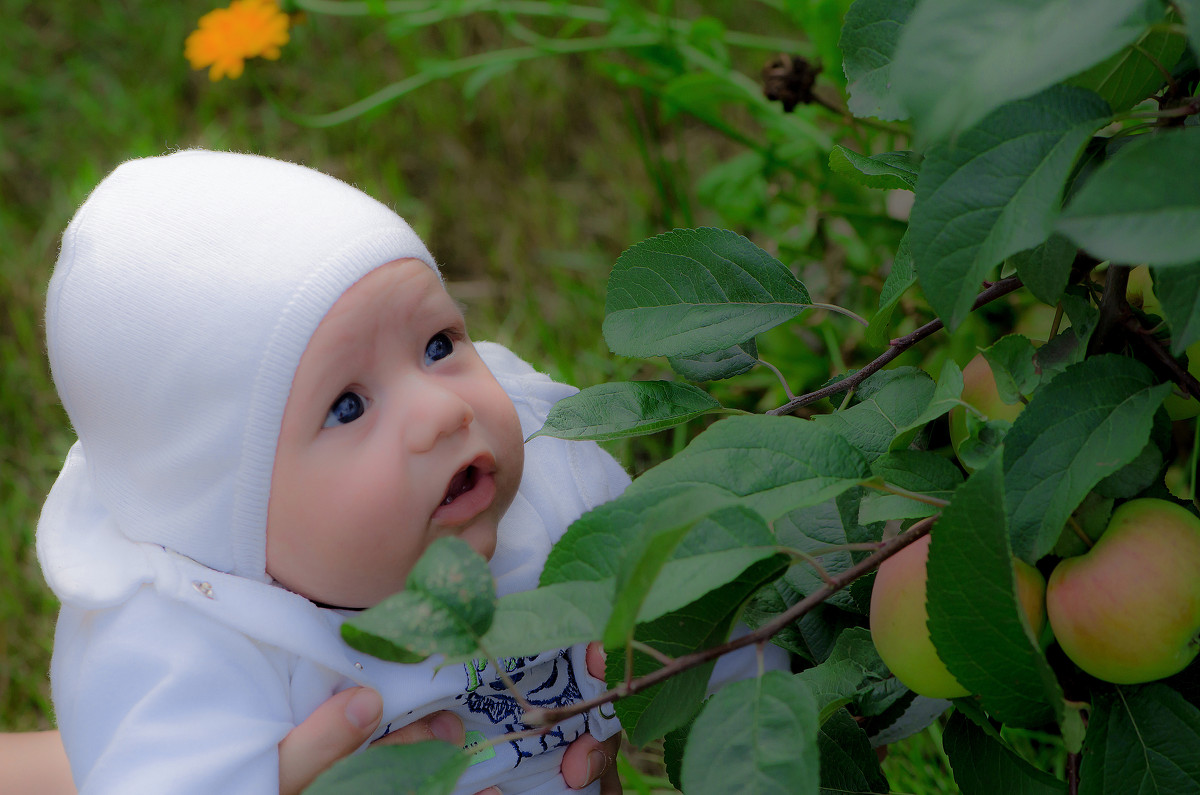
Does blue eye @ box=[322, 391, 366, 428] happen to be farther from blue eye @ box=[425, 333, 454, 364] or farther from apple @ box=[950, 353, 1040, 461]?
apple @ box=[950, 353, 1040, 461]

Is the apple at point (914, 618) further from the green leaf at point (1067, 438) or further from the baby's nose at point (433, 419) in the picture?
the baby's nose at point (433, 419)

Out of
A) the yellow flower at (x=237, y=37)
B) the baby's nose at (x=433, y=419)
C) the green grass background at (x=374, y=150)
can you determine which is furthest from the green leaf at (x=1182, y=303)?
the yellow flower at (x=237, y=37)

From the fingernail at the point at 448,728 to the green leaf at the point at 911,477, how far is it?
1.25 ft

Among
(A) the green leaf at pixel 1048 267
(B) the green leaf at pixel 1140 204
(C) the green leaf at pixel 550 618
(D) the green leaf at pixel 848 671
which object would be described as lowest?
(D) the green leaf at pixel 848 671

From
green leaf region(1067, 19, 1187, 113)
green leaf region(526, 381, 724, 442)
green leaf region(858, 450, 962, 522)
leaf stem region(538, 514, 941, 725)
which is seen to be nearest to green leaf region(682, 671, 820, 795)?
leaf stem region(538, 514, 941, 725)

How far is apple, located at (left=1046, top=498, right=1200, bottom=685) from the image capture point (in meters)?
0.50

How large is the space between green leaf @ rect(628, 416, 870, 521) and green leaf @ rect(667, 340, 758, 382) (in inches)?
8.4

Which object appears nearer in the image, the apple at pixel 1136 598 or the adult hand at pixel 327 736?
the apple at pixel 1136 598

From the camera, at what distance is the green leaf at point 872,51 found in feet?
2.04

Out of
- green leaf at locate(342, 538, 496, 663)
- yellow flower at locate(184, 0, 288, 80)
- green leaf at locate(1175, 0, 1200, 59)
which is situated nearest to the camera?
green leaf at locate(1175, 0, 1200, 59)

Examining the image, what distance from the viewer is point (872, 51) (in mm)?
634

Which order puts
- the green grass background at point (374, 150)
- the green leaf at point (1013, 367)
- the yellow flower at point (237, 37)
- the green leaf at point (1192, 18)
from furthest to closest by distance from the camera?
the green grass background at point (374, 150) → the yellow flower at point (237, 37) → the green leaf at point (1013, 367) → the green leaf at point (1192, 18)

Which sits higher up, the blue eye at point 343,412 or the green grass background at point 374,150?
the blue eye at point 343,412

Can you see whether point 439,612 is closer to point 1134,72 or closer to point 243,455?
point 243,455
